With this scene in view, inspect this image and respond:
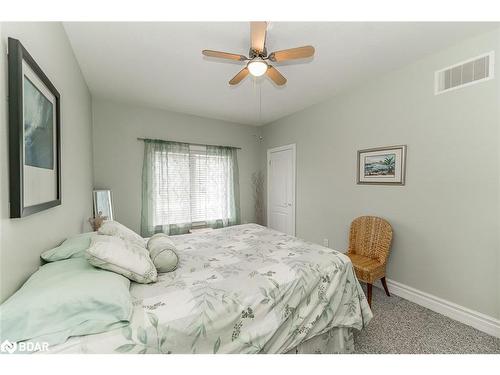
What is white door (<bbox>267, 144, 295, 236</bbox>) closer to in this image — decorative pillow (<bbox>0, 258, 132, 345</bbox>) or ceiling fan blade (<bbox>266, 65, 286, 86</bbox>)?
ceiling fan blade (<bbox>266, 65, 286, 86</bbox>)

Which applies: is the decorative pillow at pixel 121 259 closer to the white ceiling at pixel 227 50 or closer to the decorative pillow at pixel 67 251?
the decorative pillow at pixel 67 251

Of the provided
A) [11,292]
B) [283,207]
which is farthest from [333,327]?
[283,207]

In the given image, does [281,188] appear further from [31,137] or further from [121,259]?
[31,137]

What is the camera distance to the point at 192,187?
4004 millimetres

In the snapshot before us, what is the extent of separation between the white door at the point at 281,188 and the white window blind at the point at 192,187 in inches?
33.5

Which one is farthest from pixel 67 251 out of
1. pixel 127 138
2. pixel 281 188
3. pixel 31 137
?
pixel 281 188

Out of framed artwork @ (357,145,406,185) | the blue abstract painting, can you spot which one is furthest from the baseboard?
the blue abstract painting

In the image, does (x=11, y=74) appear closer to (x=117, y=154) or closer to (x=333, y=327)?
(x=333, y=327)

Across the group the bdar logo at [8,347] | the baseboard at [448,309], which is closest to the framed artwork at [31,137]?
the bdar logo at [8,347]

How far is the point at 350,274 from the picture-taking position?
1725 millimetres

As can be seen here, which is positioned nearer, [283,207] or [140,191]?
[140,191]

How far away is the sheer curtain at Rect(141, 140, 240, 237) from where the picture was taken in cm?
359

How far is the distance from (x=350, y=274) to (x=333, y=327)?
41cm
